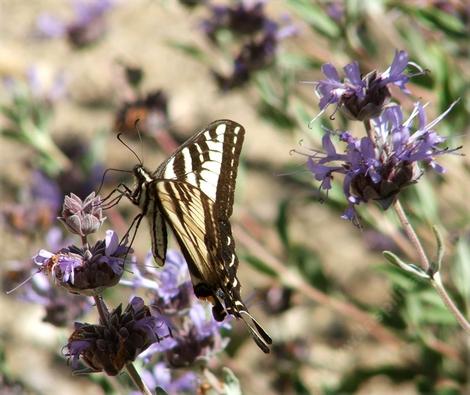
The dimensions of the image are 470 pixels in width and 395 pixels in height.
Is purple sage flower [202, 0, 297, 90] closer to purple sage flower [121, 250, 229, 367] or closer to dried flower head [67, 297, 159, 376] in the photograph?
purple sage flower [121, 250, 229, 367]

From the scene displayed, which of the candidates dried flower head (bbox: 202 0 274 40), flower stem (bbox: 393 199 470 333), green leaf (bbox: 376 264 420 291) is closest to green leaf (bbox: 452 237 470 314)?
green leaf (bbox: 376 264 420 291)

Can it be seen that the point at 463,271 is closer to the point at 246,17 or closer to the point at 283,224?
the point at 283,224

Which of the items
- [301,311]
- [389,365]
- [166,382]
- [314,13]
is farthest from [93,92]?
[166,382]

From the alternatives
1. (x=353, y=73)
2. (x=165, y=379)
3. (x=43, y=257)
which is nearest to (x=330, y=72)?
(x=353, y=73)

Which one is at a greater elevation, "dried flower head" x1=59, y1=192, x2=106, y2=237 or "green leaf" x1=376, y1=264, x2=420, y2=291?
"dried flower head" x1=59, y1=192, x2=106, y2=237

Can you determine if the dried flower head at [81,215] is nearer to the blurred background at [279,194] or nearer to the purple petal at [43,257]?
the purple petal at [43,257]
